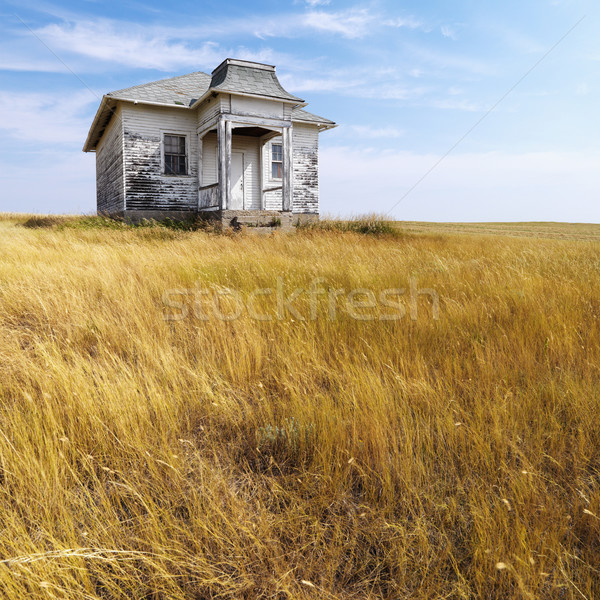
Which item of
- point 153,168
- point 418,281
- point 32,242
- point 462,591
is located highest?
point 153,168

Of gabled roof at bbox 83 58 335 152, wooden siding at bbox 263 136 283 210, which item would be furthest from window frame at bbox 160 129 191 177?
wooden siding at bbox 263 136 283 210

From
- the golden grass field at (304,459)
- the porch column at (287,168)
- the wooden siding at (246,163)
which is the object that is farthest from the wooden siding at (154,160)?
the golden grass field at (304,459)

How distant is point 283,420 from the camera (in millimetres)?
2230

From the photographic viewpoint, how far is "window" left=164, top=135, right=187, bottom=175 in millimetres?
16328

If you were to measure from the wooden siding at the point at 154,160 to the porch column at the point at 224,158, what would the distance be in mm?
2828

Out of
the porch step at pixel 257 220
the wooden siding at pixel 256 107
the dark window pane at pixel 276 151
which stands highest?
the wooden siding at pixel 256 107

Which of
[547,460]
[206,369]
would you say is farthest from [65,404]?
[547,460]

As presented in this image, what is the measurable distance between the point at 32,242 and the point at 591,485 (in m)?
11.8

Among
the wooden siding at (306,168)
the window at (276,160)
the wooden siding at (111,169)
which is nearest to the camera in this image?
the wooden siding at (111,169)

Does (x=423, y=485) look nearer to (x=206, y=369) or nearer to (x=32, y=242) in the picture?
(x=206, y=369)

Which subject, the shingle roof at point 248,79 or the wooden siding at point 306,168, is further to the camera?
the wooden siding at point 306,168

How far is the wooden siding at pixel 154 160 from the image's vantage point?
50.9ft

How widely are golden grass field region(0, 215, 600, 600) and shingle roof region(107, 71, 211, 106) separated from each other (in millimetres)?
14060

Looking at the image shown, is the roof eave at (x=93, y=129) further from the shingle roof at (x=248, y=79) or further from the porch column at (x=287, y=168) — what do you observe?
the porch column at (x=287, y=168)
